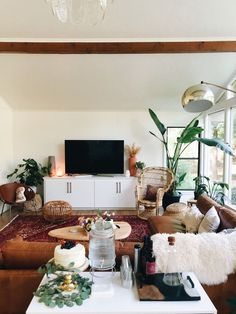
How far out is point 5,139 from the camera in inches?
232

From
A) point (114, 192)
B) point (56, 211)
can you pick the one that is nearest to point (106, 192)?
point (114, 192)

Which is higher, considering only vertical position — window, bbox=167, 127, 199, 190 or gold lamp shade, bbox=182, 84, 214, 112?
gold lamp shade, bbox=182, 84, 214, 112

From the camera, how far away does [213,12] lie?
350 cm

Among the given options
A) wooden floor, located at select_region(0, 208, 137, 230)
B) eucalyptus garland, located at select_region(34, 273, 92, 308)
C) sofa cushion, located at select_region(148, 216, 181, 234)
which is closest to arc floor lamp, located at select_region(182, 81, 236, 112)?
sofa cushion, located at select_region(148, 216, 181, 234)

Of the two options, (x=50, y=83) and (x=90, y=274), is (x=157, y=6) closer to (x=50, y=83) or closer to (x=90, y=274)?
(x=50, y=83)

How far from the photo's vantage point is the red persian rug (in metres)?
4.35

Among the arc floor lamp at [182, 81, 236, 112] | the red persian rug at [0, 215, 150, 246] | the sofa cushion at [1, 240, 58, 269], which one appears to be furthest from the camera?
the red persian rug at [0, 215, 150, 246]

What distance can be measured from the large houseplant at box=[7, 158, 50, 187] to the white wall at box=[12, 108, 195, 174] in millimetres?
304

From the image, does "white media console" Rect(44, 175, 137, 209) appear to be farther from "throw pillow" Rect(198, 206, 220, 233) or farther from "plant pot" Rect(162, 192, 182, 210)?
"throw pillow" Rect(198, 206, 220, 233)

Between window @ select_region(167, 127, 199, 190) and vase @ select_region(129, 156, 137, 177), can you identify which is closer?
vase @ select_region(129, 156, 137, 177)

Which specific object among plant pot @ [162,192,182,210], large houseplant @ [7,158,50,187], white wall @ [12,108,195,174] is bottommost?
plant pot @ [162,192,182,210]

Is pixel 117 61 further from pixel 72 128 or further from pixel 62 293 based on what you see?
pixel 62 293

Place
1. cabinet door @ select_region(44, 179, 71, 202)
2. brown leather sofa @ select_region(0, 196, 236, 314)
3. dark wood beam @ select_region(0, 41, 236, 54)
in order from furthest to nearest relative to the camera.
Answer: cabinet door @ select_region(44, 179, 71, 202) < dark wood beam @ select_region(0, 41, 236, 54) < brown leather sofa @ select_region(0, 196, 236, 314)

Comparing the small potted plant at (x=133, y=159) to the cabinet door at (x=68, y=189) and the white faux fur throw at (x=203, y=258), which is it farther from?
the white faux fur throw at (x=203, y=258)
